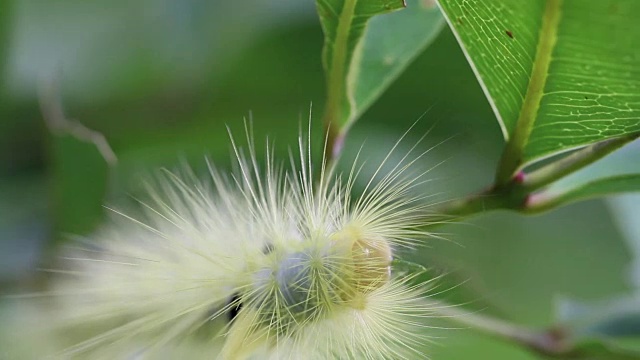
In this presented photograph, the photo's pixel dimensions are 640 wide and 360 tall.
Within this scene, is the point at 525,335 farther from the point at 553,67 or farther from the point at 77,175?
the point at 77,175

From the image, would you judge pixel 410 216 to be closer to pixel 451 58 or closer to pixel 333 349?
pixel 333 349

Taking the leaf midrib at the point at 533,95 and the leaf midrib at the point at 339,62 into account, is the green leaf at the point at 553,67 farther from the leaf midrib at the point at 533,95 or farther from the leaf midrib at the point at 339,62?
the leaf midrib at the point at 339,62

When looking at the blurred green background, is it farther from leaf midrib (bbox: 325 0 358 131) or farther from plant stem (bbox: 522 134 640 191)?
plant stem (bbox: 522 134 640 191)

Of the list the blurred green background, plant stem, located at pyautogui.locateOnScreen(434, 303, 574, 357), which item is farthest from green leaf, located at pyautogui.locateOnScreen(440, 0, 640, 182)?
the blurred green background

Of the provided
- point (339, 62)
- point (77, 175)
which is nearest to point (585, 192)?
point (339, 62)

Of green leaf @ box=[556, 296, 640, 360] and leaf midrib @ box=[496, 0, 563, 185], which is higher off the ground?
leaf midrib @ box=[496, 0, 563, 185]

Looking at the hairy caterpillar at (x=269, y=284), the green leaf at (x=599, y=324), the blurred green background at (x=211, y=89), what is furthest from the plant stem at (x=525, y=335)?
the blurred green background at (x=211, y=89)

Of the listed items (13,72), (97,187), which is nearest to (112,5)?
(13,72)
